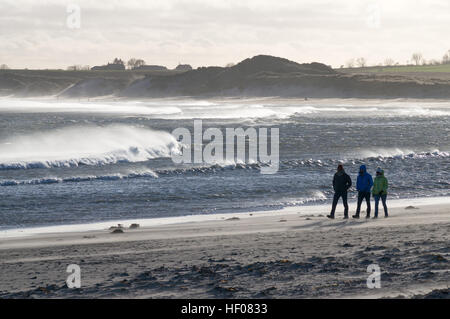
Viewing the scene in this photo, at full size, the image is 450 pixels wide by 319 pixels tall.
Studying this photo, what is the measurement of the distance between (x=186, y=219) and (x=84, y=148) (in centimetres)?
2160

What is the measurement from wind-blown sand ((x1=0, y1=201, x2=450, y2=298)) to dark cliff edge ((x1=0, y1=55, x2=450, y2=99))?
105m

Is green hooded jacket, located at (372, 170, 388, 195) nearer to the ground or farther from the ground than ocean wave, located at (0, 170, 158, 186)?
farther from the ground

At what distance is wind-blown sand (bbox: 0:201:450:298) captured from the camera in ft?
33.9

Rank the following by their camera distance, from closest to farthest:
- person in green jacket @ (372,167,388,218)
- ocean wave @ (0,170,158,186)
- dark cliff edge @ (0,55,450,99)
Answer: person in green jacket @ (372,167,388,218)
ocean wave @ (0,170,158,186)
dark cliff edge @ (0,55,450,99)

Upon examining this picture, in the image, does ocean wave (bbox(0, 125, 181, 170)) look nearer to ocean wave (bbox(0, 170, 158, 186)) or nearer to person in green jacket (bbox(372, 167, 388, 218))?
ocean wave (bbox(0, 170, 158, 186))

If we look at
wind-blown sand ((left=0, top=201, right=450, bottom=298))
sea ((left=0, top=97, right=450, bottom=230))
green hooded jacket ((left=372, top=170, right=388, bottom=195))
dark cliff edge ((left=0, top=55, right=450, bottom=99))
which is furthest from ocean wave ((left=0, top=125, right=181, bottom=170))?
dark cliff edge ((left=0, top=55, right=450, bottom=99))

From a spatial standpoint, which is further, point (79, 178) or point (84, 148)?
point (84, 148)

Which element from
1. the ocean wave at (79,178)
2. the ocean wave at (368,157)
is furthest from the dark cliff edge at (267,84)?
the ocean wave at (79,178)

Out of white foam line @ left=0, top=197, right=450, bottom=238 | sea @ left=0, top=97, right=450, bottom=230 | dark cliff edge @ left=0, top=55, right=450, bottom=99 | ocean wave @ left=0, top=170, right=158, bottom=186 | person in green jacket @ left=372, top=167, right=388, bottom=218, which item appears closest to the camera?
white foam line @ left=0, top=197, right=450, bottom=238

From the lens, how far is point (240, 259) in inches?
490

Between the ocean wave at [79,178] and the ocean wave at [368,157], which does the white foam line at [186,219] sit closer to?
the ocean wave at [79,178]

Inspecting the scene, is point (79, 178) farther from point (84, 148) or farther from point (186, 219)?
point (84, 148)

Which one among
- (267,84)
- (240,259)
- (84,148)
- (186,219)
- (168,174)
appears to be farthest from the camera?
(267,84)

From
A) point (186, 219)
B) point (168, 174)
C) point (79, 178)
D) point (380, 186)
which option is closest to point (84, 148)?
point (168, 174)
